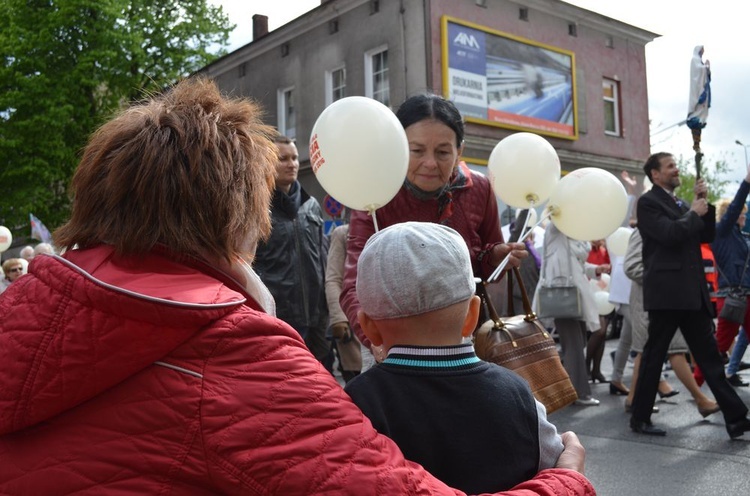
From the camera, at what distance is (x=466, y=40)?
67.7 feet

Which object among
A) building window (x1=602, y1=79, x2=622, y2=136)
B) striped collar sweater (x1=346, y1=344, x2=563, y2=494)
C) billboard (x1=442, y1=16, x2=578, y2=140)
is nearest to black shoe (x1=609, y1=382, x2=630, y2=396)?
striped collar sweater (x1=346, y1=344, x2=563, y2=494)

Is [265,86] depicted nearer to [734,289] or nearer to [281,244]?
[734,289]

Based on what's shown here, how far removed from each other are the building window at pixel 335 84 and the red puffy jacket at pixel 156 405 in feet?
72.1

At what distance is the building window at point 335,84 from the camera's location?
22.9 m

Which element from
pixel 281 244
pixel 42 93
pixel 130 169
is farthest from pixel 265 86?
pixel 130 169

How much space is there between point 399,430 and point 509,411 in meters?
0.25

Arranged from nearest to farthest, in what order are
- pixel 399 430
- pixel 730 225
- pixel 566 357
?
pixel 399 430, pixel 730 225, pixel 566 357

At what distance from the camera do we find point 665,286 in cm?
588

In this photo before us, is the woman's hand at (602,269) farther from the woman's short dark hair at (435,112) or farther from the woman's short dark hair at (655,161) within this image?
the woman's short dark hair at (435,112)

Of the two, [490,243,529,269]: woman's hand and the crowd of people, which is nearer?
the crowd of people

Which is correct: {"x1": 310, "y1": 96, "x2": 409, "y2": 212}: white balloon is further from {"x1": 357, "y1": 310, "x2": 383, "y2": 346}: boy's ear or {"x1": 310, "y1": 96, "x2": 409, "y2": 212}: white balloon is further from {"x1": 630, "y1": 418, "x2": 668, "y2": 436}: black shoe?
{"x1": 630, "y1": 418, "x2": 668, "y2": 436}: black shoe

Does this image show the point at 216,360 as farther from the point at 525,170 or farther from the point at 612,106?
the point at 612,106

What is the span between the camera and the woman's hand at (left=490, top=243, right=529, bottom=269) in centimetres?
278

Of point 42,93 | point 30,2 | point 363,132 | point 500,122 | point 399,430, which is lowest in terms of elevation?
point 399,430
